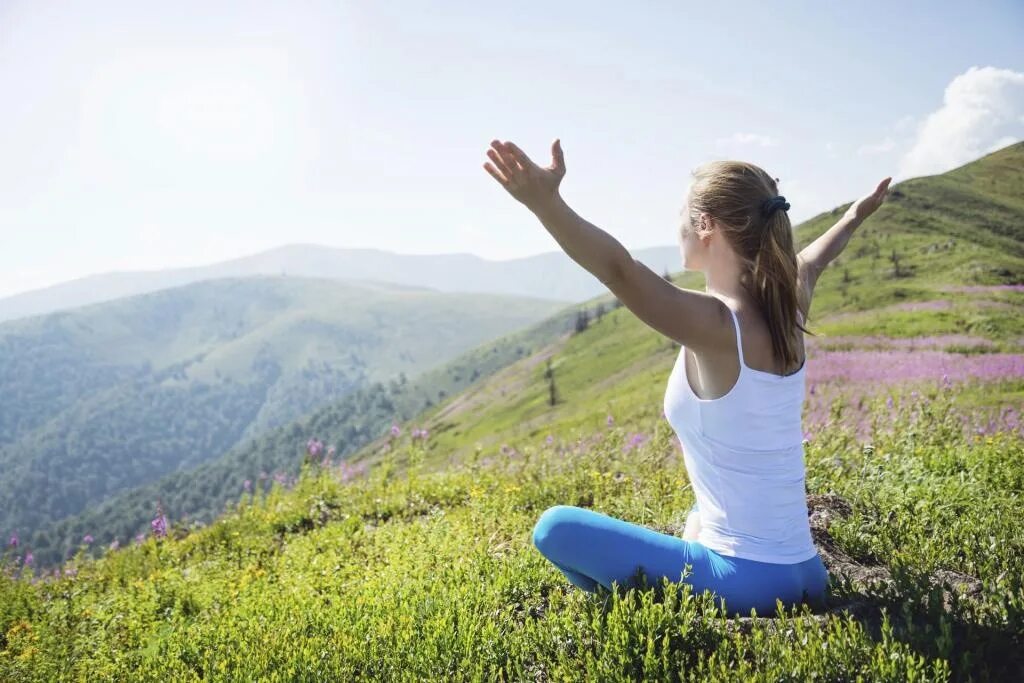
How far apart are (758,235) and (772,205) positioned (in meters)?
0.17

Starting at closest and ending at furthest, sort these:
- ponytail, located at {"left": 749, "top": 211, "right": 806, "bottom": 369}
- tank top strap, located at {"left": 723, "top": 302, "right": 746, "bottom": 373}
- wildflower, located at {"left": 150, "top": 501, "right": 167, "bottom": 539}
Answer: tank top strap, located at {"left": 723, "top": 302, "right": 746, "bottom": 373} → ponytail, located at {"left": 749, "top": 211, "right": 806, "bottom": 369} → wildflower, located at {"left": 150, "top": 501, "right": 167, "bottom": 539}

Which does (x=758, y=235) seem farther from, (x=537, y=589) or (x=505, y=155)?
(x=537, y=589)

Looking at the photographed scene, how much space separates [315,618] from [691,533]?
2716 mm

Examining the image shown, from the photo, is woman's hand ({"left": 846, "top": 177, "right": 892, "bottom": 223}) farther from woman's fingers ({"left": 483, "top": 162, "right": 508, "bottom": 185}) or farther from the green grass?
woman's fingers ({"left": 483, "top": 162, "right": 508, "bottom": 185})

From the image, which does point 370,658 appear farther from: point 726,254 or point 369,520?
point 369,520

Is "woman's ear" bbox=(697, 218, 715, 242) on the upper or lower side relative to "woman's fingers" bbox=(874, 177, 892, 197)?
lower

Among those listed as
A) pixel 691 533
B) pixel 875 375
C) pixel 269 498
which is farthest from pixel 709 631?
pixel 875 375

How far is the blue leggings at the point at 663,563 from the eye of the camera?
363cm

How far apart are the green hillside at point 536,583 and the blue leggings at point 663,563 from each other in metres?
0.12

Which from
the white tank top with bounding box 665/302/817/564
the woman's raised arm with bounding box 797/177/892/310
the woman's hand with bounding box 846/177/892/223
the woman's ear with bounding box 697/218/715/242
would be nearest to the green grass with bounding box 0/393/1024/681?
the white tank top with bounding box 665/302/817/564

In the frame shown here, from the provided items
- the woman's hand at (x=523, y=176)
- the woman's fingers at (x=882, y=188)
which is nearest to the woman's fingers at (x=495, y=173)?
the woman's hand at (x=523, y=176)

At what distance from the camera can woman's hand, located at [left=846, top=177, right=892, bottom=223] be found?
18.3ft

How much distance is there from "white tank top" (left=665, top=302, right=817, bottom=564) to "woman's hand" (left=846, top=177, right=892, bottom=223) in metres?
2.81

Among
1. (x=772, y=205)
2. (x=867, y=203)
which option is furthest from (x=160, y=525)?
(x=867, y=203)
